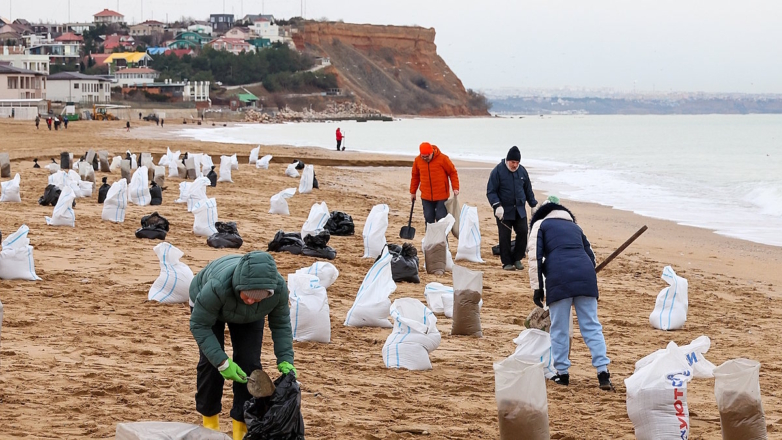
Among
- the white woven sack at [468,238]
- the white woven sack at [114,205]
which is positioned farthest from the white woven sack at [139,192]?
the white woven sack at [468,238]

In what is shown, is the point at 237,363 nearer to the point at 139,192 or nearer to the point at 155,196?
the point at 139,192

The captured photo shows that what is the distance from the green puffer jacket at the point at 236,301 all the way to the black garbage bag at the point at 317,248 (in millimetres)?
5483

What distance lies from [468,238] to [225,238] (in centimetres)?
255

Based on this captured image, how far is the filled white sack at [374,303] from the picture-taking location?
6.67 m

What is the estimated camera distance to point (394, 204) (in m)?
16.0

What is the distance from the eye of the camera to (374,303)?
21.9 ft

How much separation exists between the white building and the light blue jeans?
3005 inches

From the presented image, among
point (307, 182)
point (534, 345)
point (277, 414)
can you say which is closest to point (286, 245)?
point (534, 345)

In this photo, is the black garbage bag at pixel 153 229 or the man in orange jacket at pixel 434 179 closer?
the black garbage bag at pixel 153 229

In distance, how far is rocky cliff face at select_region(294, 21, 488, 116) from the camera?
15850cm

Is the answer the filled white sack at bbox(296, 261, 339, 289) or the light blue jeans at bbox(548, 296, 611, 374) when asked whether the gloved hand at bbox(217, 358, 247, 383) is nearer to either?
the light blue jeans at bbox(548, 296, 611, 374)

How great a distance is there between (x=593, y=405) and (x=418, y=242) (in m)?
6.32

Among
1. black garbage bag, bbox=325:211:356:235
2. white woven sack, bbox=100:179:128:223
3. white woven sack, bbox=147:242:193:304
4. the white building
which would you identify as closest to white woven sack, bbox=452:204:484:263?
black garbage bag, bbox=325:211:356:235

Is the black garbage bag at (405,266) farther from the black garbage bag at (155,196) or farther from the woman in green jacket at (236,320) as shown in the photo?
the black garbage bag at (155,196)
